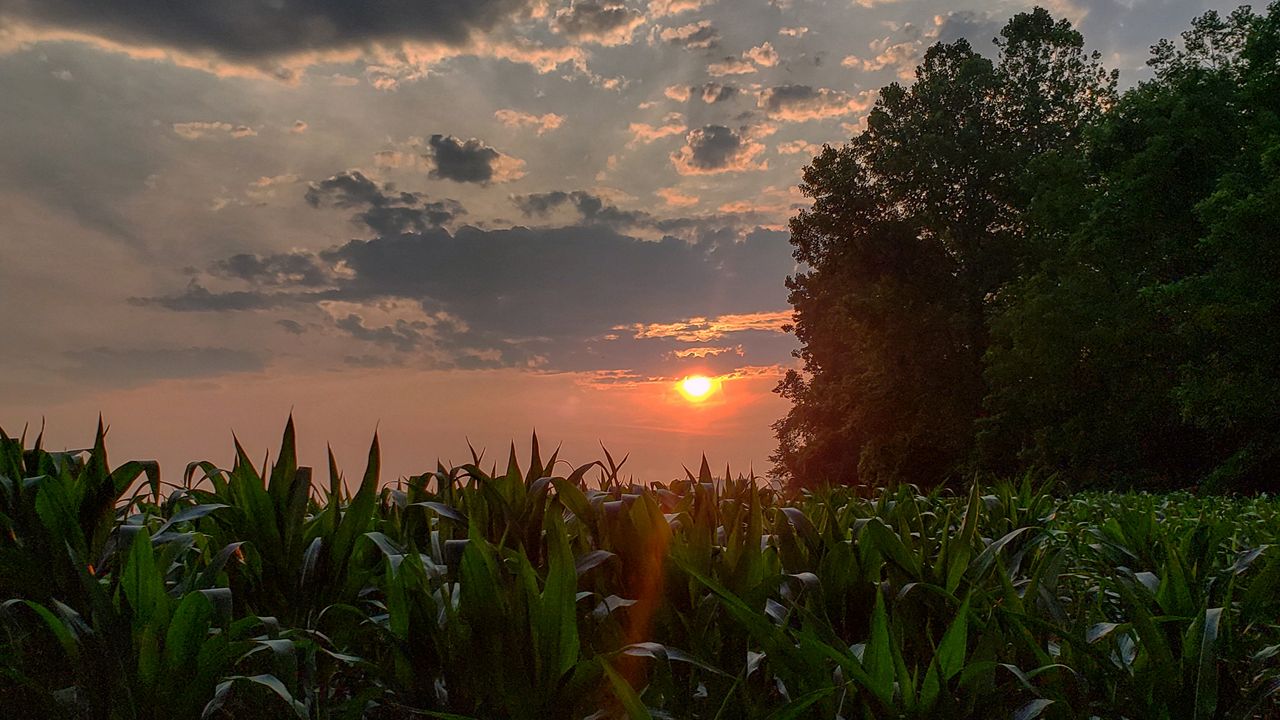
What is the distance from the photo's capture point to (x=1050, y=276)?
29.8 meters

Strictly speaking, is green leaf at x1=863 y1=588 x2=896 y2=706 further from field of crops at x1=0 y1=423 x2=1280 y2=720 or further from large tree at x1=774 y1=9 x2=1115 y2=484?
large tree at x1=774 y1=9 x2=1115 y2=484

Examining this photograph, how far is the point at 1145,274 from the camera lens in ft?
87.2

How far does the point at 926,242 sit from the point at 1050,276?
466 cm

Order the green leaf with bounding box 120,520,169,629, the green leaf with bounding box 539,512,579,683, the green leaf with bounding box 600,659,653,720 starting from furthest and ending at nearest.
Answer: the green leaf with bounding box 120,520,169,629
the green leaf with bounding box 539,512,579,683
the green leaf with bounding box 600,659,653,720

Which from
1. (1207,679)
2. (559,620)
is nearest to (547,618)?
(559,620)

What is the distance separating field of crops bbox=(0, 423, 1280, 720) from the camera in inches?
82.3

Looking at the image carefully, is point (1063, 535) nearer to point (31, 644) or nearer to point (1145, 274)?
point (31, 644)

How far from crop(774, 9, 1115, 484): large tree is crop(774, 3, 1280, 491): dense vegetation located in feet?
0.26

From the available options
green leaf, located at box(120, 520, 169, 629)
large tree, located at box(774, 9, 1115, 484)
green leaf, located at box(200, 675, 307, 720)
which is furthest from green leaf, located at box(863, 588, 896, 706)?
large tree, located at box(774, 9, 1115, 484)

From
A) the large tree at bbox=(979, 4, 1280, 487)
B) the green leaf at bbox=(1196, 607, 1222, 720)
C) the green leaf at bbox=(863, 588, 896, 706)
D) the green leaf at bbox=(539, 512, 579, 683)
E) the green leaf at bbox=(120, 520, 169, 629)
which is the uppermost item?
the large tree at bbox=(979, 4, 1280, 487)

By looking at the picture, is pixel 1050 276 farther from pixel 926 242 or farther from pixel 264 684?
pixel 264 684

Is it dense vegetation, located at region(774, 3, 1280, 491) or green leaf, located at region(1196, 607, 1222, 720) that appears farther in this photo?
dense vegetation, located at region(774, 3, 1280, 491)

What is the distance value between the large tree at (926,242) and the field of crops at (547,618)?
92.8 ft

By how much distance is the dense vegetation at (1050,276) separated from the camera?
76.2 feet
